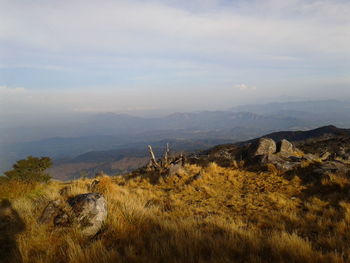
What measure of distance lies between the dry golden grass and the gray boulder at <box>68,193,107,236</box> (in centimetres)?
20

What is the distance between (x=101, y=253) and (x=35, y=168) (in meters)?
27.2

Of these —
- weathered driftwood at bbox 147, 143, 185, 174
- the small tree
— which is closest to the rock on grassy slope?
weathered driftwood at bbox 147, 143, 185, 174

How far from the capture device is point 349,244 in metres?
4.23

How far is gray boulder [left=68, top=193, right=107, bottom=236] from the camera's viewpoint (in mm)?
4969

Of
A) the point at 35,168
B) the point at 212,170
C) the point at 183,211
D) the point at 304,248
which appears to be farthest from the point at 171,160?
the point at 35,168

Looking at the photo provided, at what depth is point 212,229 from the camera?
17.5ft

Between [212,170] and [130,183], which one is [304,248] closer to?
[212,170]

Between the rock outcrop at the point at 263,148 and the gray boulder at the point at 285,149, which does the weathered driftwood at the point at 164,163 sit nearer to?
the rock outcrop at the point at 263,148

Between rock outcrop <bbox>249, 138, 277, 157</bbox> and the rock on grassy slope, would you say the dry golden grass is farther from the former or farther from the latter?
rock outcrop <bbox>249, 138, 277, 157</bbox>

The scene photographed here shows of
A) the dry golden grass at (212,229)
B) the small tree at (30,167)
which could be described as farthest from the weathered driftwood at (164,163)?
the small tree at (30,167)

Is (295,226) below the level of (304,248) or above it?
below

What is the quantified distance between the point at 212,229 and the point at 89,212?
330 centimetres

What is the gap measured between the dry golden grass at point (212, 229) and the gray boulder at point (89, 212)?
20cm

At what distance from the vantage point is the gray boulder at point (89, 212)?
4969mm
